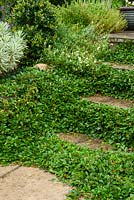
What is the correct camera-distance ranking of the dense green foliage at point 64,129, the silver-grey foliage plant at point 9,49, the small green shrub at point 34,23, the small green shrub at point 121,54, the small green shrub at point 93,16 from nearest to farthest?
the dense green foliage at point 64,129, the silver-grey foliage plant at point 9,49, the small green shrub at point 34,23, the small green shrub at point 121,54, the small green shrub at point 93,16

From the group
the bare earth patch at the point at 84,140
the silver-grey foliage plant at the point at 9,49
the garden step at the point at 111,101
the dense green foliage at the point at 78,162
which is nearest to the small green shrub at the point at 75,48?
the silver-grey foliage plant at the point at 9,49

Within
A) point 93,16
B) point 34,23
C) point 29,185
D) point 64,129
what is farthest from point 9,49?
point 29,185

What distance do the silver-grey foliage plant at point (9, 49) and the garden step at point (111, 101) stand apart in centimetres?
125

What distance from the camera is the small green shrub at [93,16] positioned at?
8406mm

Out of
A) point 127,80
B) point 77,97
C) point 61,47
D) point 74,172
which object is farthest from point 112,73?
point 74,172

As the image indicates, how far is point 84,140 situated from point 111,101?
3.04 feet

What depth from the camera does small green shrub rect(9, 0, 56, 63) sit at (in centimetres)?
709

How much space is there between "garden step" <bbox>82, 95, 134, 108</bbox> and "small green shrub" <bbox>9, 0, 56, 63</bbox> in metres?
1.49

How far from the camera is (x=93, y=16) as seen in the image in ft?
27.6

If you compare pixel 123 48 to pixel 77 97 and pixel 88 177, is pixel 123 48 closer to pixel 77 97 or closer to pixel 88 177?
pixel 77 97

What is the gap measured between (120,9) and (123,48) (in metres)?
1.80

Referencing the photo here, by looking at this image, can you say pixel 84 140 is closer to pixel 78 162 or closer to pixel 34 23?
pixel 78 162

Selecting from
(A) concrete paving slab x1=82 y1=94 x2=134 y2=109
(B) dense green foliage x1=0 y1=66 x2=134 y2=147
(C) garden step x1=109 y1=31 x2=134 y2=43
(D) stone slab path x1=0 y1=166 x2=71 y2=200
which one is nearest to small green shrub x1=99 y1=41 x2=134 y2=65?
(C) garden step x1=109 y1=31 x2=134 y2=43

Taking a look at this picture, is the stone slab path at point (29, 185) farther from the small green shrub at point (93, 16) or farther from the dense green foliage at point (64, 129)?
the small green shrub at point (93, 16)
